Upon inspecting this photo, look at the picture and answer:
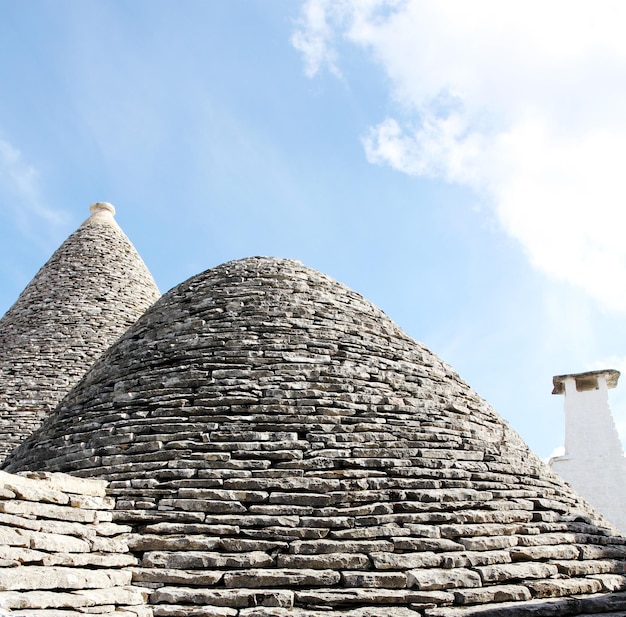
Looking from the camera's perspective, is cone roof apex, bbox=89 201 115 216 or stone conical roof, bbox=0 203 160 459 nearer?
stone conical roof, bbox=0 203 160 459

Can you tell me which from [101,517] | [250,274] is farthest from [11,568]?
[250,274]

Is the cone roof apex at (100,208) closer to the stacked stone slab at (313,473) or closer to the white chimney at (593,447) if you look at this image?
the stacked stone slab at (313,473)

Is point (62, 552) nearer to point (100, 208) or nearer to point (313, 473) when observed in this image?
point (313, 473)

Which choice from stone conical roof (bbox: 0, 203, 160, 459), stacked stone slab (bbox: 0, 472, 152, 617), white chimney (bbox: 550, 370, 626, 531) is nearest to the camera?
stacked stone slab (bbox: 0, 472, 152, 617)

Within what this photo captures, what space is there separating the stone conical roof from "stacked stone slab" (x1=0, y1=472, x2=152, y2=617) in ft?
17.4

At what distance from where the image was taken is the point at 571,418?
44.6 feet

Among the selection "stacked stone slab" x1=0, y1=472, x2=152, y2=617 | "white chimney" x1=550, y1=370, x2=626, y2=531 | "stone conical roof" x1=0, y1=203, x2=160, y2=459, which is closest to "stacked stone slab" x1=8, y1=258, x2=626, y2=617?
"stacked stone slab" x1=0, y1=472, x2=152, y2=617

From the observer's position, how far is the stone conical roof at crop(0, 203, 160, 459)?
970cm

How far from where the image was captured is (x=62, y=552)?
12.1 feet

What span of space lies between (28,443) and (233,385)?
230 cm

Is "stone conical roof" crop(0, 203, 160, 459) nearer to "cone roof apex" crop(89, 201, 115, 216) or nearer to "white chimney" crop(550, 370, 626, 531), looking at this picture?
"cone roof apex" crop(89, 201, 115, 216)

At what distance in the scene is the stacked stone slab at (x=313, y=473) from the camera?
389 centimetres

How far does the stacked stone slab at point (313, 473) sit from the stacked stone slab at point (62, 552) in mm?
162

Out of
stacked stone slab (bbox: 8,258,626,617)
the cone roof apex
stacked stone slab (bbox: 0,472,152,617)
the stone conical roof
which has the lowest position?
stacked stone slab (bbox: 0,472,152,617)
